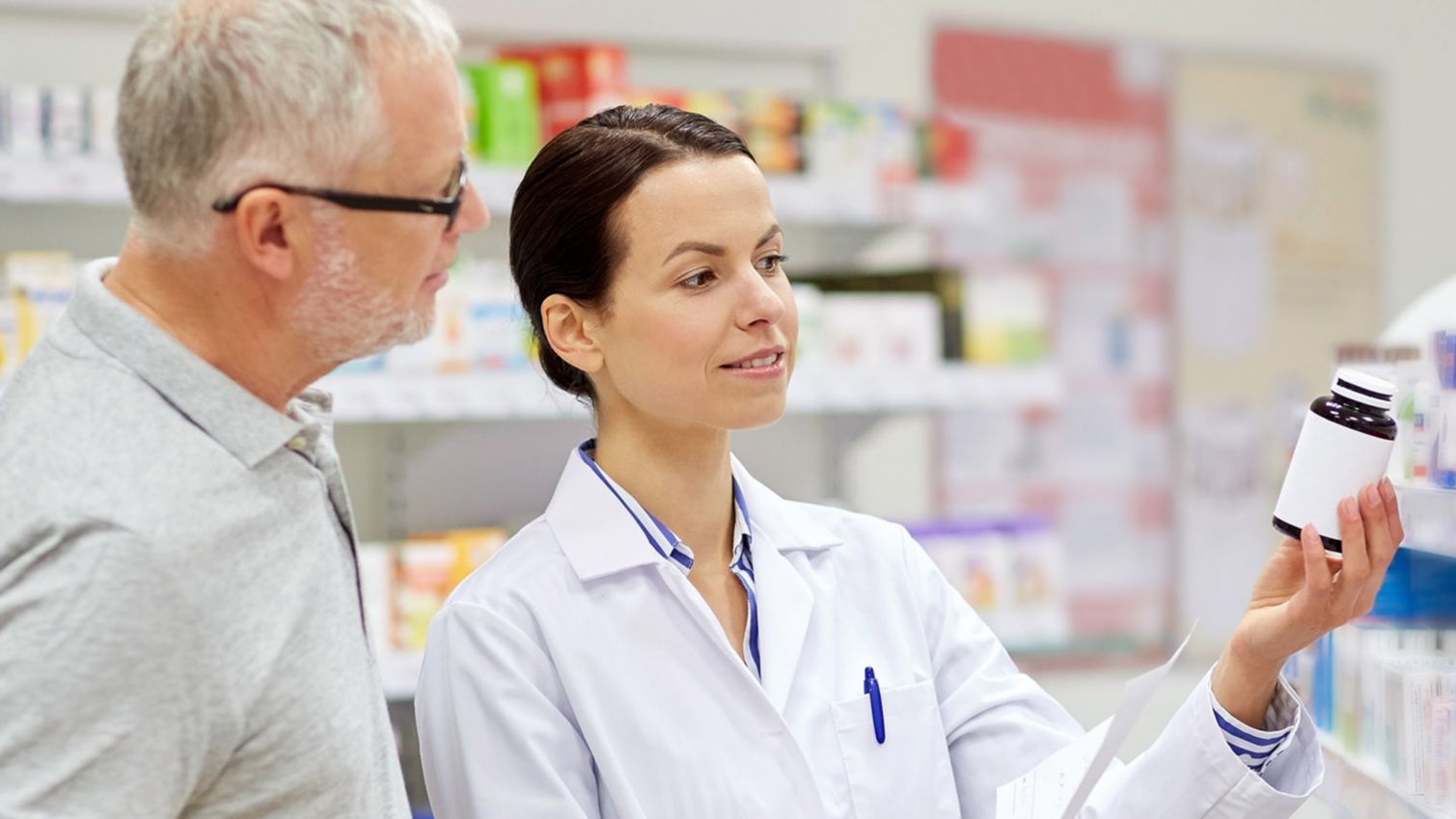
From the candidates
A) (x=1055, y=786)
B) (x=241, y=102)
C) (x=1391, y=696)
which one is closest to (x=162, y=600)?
(x=241, y=102)

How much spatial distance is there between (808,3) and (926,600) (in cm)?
272

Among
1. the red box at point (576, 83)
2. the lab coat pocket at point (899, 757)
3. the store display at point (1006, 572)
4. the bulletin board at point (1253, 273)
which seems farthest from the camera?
the bulletin board at point (1253, 273)

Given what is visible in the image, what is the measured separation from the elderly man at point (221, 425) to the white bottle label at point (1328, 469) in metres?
0.89

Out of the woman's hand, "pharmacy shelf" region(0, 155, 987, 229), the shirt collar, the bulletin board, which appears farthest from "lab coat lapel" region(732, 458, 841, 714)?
the bulletin board

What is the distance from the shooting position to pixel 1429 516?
190 cm

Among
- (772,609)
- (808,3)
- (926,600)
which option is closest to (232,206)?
(772,609)

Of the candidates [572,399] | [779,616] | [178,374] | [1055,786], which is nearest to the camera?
[178,374]

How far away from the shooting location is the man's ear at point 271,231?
122 centimetres

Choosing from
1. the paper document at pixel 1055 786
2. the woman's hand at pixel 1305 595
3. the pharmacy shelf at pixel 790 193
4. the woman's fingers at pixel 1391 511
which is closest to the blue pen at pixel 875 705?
the paper document at pixel 1055 786

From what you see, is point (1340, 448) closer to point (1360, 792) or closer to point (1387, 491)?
point (1387, 491)

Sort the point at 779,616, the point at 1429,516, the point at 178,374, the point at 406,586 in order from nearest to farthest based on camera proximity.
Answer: the point at 178,374, the point at 779,616, the point at 1429,516, the point at 406,586

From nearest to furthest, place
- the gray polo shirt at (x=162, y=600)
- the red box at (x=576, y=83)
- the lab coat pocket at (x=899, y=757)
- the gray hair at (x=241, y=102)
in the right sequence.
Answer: the gray polo shirt at (x=162, y=600), the gray hair at (x=241, y=102), the lab coat pocket at (x=899, y=757), the red box at (x=576, y=83)

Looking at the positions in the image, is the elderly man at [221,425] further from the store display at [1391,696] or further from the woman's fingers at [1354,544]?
the store display at [1391,696]

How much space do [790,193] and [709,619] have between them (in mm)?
2166
